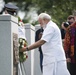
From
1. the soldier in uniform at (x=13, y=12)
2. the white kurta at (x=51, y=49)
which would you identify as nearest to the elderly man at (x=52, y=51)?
the white kurta at (x=51, y=49)

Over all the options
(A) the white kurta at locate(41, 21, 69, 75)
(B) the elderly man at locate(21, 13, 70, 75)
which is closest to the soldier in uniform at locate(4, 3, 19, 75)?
(B) the elderly man at locate(21, 13, 70, 75)

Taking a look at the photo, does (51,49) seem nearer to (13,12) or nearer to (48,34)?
(48,34)

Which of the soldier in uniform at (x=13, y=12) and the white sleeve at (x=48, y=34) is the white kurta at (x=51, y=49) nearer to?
the white sleeve at (x=48, y=34)

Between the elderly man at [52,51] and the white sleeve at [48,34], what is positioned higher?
the white sleeve at [48,34]

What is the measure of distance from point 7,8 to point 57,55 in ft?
4.79

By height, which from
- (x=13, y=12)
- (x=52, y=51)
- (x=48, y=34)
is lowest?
(x=52, y=51)

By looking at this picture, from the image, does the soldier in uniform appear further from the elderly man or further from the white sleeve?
the white sleeve

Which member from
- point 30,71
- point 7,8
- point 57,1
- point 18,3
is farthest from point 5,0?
point 7,8

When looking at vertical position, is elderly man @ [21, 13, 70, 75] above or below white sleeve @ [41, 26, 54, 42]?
below

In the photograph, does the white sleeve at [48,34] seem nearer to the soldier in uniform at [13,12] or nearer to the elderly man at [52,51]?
the elderly man at [52,51]

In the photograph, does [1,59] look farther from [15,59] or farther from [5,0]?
[5,0]

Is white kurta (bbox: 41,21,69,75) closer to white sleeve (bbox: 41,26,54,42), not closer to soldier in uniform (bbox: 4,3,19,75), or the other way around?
white sleeve (bbox: 41,26,54,42)

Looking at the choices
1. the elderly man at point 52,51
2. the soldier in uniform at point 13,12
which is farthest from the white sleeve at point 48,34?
the soldier in uniform at point 13,12

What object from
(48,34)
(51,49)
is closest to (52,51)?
(51,49)
